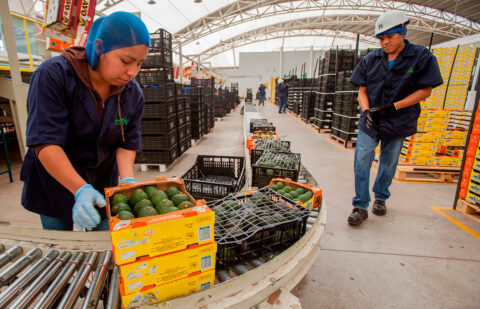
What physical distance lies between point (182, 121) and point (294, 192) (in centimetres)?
441

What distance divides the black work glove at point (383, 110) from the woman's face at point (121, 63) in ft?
7.72

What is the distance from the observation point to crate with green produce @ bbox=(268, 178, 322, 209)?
6.52ft

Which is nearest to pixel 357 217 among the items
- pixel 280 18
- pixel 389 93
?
pixel 389 93

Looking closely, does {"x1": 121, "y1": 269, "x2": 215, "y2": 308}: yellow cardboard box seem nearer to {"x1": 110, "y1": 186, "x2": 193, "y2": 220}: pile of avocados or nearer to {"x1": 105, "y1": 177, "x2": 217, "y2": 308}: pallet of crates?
{"x1": 105, "y1": 177, "x2": 217, "y2": 308}: pallet of crates

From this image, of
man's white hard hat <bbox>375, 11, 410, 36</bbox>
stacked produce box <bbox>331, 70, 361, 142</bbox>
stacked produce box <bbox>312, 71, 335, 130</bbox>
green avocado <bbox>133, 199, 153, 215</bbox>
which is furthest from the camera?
stacked produce box <bbox>312, 71, 335, 130</bbox>

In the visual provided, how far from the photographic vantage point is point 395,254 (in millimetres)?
2320

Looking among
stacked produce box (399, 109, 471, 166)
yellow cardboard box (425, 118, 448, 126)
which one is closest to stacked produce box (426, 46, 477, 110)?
stacked produce box (399, 109, 471, 166)

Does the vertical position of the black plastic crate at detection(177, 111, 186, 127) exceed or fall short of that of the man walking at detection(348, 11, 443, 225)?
it falls short

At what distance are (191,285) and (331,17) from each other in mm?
29805

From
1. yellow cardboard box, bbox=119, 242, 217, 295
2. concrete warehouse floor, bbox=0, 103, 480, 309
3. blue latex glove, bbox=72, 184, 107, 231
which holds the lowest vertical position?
concrete warehouse floor, bbox=0, 103, 480, 309

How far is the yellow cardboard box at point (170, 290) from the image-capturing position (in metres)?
0.92

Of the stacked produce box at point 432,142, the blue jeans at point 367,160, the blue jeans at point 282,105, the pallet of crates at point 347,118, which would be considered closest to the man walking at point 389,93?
the blue jeans at point 367,160

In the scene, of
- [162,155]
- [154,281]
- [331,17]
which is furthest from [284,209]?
[331,17]

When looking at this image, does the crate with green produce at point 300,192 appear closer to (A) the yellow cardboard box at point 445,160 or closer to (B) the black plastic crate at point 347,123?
(A) the yellow cardboard box at point 445,160
